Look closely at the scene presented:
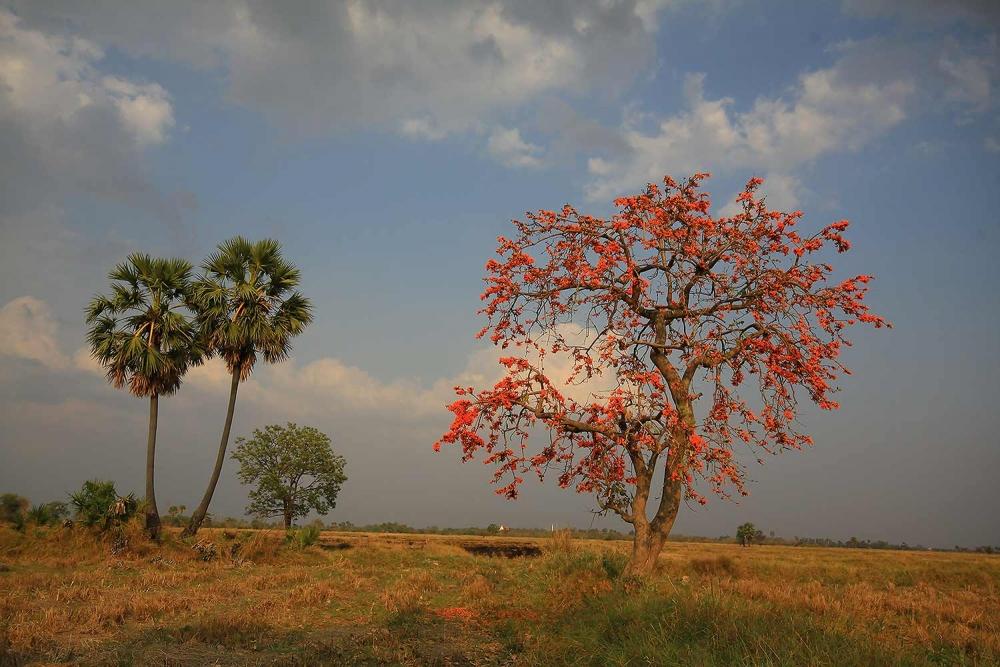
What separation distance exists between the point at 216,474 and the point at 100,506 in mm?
5076

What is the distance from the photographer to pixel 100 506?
2631 cm

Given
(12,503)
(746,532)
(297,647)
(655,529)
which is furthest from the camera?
(746,532)

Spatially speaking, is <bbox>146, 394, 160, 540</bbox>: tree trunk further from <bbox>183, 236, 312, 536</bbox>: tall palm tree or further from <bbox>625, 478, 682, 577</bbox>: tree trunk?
<bbox>625, 478, 682, 577</bbox>: tree trunk

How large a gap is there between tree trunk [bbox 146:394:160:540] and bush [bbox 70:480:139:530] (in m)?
0.98

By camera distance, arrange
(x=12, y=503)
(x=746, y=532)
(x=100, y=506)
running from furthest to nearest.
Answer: (x=746, y=532) → (x=12, y=503) → (x=100, y=506)

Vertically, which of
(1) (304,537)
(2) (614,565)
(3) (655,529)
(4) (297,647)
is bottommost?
(4) (297,647)

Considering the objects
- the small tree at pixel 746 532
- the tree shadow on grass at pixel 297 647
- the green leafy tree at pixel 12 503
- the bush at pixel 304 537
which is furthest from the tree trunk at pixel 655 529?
the small tree at pixel 746 532

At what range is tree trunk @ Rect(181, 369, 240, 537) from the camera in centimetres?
2955

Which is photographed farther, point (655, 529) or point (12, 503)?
point (12, 503)

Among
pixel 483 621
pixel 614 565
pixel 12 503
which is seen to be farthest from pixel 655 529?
pixel 12 503

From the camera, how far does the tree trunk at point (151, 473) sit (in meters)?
27.9

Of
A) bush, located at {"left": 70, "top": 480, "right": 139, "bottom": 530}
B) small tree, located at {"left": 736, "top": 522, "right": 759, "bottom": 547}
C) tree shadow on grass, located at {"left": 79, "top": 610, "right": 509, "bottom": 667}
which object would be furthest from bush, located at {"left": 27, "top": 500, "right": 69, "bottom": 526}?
small tree, located at {"left": 736, "top": 522, "right": 759, "bottom": 547}

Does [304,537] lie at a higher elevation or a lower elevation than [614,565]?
lower

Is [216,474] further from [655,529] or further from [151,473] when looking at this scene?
[655,529]
